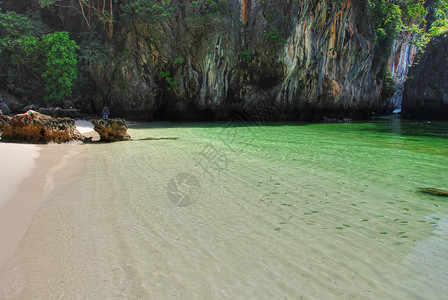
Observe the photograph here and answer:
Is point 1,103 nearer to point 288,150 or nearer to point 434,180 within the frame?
point 288,150

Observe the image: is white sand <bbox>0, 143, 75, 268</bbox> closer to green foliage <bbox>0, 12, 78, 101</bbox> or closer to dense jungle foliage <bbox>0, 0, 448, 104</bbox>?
green foliage <bbox>0, 12, 78, 101</bbox>

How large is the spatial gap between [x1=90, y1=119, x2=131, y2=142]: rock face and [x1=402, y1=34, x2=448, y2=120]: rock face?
29560mm

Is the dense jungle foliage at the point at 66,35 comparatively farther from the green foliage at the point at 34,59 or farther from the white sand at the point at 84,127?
the white sand at the point at 84,127

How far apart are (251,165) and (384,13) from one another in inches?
1155

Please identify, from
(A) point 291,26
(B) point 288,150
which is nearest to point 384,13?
(A) point 291,26

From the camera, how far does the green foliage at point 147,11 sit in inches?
734

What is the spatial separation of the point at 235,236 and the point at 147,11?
19688 millimetres

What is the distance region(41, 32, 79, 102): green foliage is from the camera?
17.4m

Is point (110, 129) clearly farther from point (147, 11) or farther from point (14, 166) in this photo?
point (147, 11)

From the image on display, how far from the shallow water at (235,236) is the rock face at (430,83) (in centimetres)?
2655

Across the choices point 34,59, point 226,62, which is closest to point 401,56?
point 226,62

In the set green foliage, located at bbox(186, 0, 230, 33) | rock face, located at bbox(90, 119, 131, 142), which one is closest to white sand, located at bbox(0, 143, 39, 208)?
rock face, located at bbox(90, 119, 131, 142)

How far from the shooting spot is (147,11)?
18922mm

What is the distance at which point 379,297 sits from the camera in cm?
220
